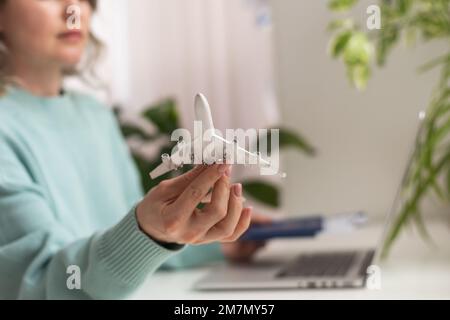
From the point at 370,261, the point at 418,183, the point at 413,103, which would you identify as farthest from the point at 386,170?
the point at 370,261

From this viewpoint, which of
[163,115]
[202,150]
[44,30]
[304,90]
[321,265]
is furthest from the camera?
[304,90]

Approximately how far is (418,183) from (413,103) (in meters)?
0.33

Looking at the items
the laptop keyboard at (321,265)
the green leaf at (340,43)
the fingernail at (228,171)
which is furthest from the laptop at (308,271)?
the fingernail at (228,171)

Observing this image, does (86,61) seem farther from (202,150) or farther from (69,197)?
(202,150)

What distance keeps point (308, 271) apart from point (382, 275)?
7 cm

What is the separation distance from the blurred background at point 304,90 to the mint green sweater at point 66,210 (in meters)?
0.21

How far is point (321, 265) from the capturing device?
649mm

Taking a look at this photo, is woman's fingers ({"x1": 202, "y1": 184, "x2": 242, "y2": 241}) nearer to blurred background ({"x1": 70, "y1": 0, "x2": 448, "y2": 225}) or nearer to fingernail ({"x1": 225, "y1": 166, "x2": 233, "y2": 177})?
fingernail ({"x1": 225, "y1": 166, "x2": 233, "y2": 177})

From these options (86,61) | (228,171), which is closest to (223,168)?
(228,171)

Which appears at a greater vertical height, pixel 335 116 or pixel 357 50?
pixel 357 50

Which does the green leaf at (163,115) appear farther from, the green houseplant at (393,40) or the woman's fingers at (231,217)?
the woman's fingers at (231,217)

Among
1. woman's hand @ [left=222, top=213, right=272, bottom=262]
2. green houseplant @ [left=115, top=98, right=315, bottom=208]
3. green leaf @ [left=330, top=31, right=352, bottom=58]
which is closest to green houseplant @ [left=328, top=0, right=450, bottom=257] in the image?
green leaf @ [left=330, top=31, right=352, bottom=58]

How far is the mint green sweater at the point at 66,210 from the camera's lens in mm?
455
